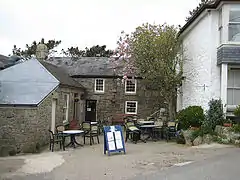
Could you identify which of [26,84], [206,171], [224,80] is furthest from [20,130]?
[224,80]

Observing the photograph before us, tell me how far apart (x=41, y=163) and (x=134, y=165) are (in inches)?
143

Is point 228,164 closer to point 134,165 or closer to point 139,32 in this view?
point 134,165

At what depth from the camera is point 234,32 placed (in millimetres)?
16859

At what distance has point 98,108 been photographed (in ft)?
96.6

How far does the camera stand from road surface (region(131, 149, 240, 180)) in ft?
28.7

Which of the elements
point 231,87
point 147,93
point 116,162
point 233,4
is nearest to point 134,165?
point 116,162

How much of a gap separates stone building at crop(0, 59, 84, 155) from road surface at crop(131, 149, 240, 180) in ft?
28.1

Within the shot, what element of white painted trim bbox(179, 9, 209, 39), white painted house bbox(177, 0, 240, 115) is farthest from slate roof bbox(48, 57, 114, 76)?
white painted house bbox(177, 0, 240, 115)

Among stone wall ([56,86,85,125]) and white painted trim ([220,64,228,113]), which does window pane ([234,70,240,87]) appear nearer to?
white painted trim ([220,64,228,113])

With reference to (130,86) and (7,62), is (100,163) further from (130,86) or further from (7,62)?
(130,86)

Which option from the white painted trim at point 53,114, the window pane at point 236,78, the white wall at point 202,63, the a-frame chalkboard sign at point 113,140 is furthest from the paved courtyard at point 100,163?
the window pane at point 236,78

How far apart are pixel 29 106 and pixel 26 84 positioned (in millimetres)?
2588

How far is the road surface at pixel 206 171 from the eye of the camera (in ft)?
28.7

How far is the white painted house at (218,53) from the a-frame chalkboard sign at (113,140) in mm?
6131
